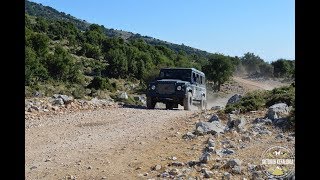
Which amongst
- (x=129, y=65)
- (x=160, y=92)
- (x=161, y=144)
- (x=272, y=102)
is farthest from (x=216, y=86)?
(x=161, y=144)

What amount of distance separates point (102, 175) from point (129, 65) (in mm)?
39057

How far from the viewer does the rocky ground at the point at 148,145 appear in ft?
19.9

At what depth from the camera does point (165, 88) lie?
52.9 feet

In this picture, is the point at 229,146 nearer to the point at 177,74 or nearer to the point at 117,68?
the point at 177,74

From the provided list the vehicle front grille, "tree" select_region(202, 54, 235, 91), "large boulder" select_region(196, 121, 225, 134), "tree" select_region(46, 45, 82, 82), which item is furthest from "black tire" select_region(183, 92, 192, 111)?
"tree" select_region(202, 54, 235, 91)

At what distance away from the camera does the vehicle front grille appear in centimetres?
1600

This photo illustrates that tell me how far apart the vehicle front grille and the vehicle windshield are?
0.94m

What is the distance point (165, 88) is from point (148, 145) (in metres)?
8.18

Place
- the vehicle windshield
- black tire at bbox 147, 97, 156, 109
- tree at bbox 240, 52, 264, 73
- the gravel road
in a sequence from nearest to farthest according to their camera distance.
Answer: the gravel road → black tire at bbox 147, 97, 156, 109 → the vehicle windshield → tree at bbox 240, 52, 264, 73

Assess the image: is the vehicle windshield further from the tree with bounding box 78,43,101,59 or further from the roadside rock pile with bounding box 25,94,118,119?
the tree with bounding box 78,43,101,59

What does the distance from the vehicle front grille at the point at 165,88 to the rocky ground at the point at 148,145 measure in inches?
135

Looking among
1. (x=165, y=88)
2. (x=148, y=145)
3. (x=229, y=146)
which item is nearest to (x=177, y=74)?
(x=165, y=88)
